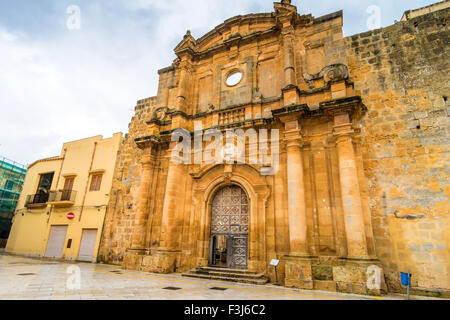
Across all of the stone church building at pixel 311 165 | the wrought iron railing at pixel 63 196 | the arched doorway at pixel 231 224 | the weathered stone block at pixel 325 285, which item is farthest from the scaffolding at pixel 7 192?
the weathered stone block at pixel 325 285

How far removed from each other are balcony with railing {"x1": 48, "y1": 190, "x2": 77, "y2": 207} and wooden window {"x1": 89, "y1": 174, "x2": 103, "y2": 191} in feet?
4.65

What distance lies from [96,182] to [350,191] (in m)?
13.0

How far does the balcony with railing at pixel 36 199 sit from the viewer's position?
16455 mm

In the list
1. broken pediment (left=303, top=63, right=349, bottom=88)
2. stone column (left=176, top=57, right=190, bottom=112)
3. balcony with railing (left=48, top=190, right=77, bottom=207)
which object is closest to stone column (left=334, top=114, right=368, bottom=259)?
broken pediment (left=303, top=63, right=349, bottom=88)

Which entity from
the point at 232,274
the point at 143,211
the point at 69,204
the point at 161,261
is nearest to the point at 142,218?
the point at 143,211

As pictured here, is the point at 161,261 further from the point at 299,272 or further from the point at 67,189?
the point at 67,189

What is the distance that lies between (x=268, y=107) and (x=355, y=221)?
499 centimetres

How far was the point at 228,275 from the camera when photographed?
8.14 m

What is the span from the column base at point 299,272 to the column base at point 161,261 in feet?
14.1

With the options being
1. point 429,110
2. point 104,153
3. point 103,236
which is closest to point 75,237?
point 103,236

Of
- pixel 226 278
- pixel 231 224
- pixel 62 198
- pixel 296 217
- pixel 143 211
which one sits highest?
pixel 62 198

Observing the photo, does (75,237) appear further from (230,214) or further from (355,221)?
(355,221)
